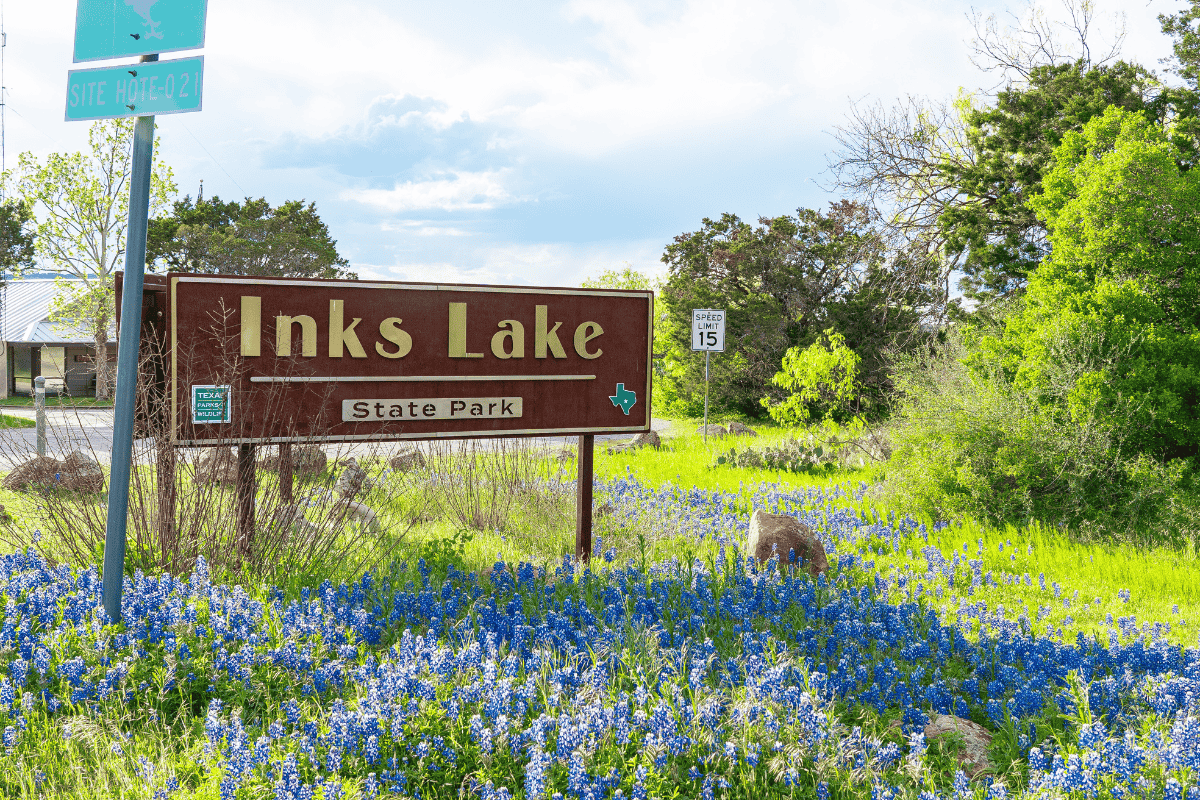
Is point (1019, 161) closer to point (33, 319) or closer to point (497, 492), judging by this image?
point (497, 492)

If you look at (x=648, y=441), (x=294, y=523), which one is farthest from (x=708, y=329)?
(x=294, y=523)

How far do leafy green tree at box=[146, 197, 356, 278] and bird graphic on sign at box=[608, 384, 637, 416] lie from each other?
22.6 m

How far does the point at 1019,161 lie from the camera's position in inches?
661

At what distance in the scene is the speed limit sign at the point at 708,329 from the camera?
1402cm

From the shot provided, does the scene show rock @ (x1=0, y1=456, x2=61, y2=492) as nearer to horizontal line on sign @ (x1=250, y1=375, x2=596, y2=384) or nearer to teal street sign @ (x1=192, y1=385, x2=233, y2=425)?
teal street sign @ (x1=192, y1=385, x2=233, y2=425)

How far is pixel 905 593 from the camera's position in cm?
561

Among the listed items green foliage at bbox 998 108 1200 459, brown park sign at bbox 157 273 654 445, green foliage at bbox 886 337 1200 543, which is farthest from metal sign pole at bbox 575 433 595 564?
green foliage at bbox 998 108 1200 459

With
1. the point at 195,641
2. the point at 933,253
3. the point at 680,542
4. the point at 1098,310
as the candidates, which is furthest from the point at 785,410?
the point at 195,641

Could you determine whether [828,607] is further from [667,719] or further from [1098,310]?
[1098,310]

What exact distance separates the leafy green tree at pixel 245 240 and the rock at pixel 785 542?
23964mm

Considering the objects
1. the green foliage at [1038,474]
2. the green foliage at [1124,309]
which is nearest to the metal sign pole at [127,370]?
→ the green foliage at [1038,474]

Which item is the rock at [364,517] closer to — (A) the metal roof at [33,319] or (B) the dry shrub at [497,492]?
(B) the dry shrub at [497,492]

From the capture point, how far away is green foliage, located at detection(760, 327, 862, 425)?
655 inches

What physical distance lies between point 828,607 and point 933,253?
49.8 ft
